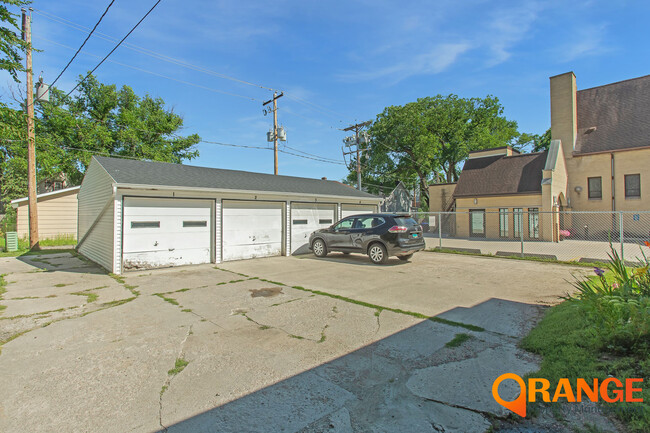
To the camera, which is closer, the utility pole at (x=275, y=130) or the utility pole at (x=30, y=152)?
the utility pole at (x=30, y=152)

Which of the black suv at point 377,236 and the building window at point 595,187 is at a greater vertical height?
the building window at point 595,187

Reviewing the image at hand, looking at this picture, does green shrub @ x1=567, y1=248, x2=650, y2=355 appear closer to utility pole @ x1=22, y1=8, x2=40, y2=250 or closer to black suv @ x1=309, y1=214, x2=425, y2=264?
black suv @ x1=309, y1=214, x2=425, y2=264

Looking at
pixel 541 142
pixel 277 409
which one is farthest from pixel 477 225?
pixel 541 142

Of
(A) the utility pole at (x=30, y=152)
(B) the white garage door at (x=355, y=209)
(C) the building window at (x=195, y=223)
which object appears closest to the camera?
(C) the building window at (x=195, y=223)

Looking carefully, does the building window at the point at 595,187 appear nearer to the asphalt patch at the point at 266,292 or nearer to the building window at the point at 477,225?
the building window at the point at 477,225

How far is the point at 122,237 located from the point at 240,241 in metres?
3.59

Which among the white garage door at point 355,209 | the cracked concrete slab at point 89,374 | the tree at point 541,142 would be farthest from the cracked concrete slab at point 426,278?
the tree at point 541,142

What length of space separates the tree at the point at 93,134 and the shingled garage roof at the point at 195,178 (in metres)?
13.2

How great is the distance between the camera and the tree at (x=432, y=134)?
33.1 m

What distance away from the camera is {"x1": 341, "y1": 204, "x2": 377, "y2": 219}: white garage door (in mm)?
14383

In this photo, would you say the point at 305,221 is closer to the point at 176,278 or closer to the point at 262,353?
the point at 176,278

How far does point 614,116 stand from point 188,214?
95.5ft

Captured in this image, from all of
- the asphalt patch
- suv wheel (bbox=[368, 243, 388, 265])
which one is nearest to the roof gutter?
suv wheel (bbox=[368, 243, 388, 265])

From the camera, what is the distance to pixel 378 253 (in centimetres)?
994
